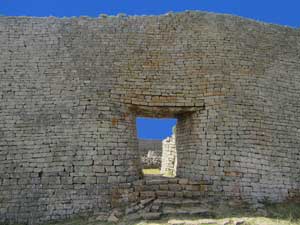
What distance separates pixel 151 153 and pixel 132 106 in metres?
7.72

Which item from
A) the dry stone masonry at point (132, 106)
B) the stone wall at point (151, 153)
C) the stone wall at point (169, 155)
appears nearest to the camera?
the dry stone masonry at point (132, 106)

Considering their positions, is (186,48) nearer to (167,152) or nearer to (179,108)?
(179,108)

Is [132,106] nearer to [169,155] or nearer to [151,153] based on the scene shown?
[169,155]

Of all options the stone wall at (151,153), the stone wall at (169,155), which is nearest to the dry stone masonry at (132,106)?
the stone wall at (169,155)

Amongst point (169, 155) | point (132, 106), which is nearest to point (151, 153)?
point (169, 155)

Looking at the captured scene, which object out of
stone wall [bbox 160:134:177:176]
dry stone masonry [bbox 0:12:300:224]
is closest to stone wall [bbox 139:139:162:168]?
stone wall [bbox 160:134:177:176]

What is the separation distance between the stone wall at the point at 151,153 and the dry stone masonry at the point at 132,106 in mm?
6224

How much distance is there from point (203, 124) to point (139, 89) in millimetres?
2047

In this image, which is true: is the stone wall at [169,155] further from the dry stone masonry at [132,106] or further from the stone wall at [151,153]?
the stone wall at [151,153]

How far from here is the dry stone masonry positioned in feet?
26.4

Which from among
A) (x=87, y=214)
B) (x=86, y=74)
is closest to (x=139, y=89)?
(x=86, y=74)

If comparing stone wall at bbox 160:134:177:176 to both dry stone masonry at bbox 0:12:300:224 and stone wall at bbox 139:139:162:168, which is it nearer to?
dry stone masonry at bbox 0:12:300:224

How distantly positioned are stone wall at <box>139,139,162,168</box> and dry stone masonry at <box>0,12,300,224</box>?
20.4 ft

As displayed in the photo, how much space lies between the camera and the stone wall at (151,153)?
15797mm
